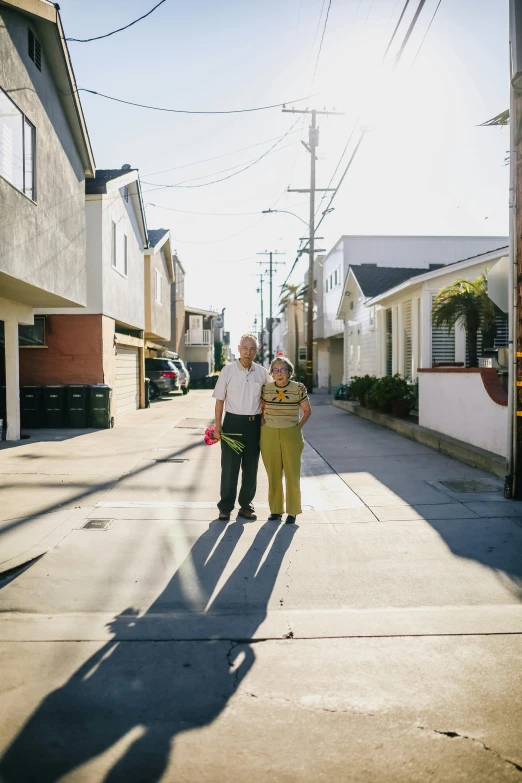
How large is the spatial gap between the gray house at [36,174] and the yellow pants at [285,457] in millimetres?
5072

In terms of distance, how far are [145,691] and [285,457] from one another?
3.26 meters

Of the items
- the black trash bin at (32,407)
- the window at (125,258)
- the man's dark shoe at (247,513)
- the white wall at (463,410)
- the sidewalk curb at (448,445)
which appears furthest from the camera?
the window at (125,258)

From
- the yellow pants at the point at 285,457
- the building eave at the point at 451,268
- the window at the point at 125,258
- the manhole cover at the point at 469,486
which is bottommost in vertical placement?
the manhole cover at the point at 469,486

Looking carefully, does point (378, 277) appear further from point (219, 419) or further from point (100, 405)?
point (219, 419)

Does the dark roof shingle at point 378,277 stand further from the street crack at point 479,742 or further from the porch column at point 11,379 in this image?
the street crack at point 479,742

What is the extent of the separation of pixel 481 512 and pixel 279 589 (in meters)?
2.86

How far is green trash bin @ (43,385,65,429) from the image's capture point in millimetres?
14656

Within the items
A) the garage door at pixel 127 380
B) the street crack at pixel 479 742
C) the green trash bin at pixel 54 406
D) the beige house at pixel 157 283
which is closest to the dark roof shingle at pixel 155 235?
the beige house at pixel 157 283

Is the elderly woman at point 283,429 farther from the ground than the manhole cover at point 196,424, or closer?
farther from the ground

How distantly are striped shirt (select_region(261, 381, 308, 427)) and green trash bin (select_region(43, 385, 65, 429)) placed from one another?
9660 millimetres

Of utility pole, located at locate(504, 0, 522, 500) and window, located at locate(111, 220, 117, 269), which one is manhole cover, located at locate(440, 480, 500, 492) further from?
window, located at locate(111, 220, 117, 269)

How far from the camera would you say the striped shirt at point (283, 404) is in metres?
6.23

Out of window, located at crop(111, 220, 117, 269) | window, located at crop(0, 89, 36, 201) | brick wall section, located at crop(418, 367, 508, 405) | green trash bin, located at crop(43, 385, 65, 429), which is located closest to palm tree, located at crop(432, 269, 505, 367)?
brick wall section, located at crop(418, 367, 508, 405)

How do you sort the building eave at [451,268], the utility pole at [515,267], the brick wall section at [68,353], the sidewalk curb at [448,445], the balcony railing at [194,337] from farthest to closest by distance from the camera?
the balcony railing at [194,337] → the brick wall section at [68,353] → the building eave at [451,268] → the sidewalk curb at [448,445] → the utility pole at [515,267]
